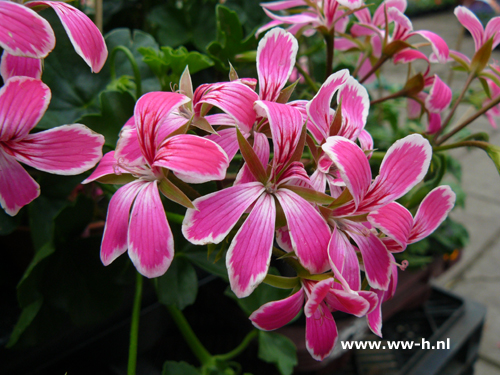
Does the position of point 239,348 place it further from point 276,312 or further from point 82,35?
point 82,35

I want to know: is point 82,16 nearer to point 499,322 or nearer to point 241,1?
point 241,1

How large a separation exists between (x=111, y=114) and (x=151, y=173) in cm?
19

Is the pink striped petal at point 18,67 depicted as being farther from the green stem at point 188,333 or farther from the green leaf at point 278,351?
the green leaf at point 278,351

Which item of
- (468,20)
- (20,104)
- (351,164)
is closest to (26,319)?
(20,104)

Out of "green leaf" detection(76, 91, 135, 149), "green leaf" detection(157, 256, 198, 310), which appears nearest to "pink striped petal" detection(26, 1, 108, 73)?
"green leaf" detection(76, 91, 135, 149)

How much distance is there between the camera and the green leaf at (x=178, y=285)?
434 millimetres

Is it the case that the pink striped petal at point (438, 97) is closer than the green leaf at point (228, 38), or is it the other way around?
the pink striped petal at point (438, 97)

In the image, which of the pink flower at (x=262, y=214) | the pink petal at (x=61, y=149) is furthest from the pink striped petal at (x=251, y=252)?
the pink petal at (x=61, y=149)

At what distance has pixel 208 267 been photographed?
1.39ft

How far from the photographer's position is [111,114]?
A: 420 millimetres

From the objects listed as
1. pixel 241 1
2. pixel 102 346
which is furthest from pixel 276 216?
pixel 241 1

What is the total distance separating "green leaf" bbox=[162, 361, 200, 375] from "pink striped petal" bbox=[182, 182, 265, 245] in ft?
0.72

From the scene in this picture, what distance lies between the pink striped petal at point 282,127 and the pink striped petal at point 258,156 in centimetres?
1

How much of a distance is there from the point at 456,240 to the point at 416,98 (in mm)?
530
